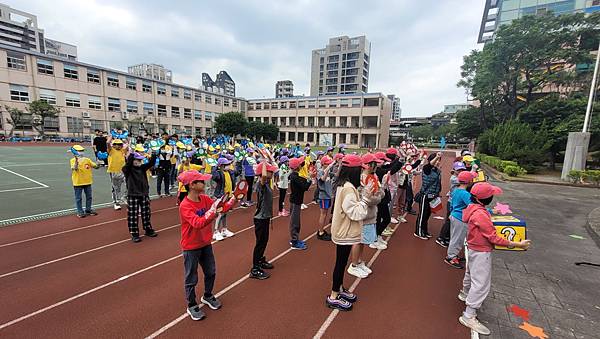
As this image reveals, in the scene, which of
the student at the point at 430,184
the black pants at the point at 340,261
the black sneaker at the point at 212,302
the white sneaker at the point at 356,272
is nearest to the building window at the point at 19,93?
the black sneaker at the point at 212,302

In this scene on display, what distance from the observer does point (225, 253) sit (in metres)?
4.90

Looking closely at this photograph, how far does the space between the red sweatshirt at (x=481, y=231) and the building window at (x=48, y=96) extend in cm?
4799

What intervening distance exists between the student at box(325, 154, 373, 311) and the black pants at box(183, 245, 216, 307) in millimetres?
1575

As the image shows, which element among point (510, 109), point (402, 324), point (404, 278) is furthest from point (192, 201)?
point (510, 109)

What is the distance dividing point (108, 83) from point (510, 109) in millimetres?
54420

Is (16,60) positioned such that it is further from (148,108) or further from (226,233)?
(226,233)

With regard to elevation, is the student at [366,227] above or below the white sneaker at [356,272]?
above

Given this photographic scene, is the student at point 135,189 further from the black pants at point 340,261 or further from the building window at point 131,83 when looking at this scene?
the building window at point 131,83

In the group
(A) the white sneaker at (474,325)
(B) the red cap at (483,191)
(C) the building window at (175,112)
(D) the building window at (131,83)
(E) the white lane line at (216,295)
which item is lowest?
(E) the white lane line at (216,295)

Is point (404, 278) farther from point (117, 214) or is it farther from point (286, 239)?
point (117, 214)

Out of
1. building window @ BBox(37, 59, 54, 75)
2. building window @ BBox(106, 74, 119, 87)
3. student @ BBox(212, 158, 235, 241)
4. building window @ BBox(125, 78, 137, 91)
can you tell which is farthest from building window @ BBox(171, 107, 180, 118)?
student @ BBox(212, 158, 235, 241)

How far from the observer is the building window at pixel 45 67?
33.4 metres

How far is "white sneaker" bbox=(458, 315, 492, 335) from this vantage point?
2982 millimetres

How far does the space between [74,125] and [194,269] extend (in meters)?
46.1
